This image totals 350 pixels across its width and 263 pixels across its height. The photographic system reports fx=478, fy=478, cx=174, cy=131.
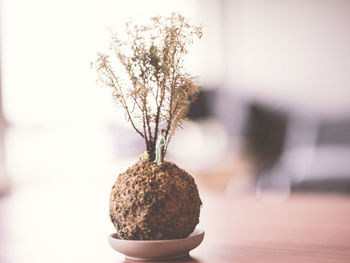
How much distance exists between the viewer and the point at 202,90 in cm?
539

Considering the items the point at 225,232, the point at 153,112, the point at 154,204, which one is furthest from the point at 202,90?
the point at 154,204

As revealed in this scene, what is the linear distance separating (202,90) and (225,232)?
4.24 metres

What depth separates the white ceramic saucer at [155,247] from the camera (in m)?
0.85

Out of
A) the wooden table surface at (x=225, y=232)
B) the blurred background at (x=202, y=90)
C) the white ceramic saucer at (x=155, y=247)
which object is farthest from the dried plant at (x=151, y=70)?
the blurred background at (x=202, y=90)

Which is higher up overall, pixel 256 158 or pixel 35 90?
pixel 35 90

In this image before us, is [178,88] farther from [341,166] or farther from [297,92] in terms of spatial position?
[297,92]

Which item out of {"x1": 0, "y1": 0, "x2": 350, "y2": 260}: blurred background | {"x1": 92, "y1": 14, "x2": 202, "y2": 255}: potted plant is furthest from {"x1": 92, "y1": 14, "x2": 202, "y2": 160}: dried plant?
{"x1": 0, "y1": 0, "x2": 350, "y2": 260}: blurred background

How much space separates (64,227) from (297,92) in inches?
167

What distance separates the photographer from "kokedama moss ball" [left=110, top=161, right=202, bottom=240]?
85 cm

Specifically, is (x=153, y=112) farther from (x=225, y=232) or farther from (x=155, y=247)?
(x=225, y=232)

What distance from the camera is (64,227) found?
144cm

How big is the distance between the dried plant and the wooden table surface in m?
0.27

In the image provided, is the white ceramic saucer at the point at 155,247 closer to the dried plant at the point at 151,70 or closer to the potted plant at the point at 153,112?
the potted plant at the point at 153,112

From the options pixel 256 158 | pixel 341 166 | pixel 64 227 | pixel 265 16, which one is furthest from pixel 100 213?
pixel 265 16
